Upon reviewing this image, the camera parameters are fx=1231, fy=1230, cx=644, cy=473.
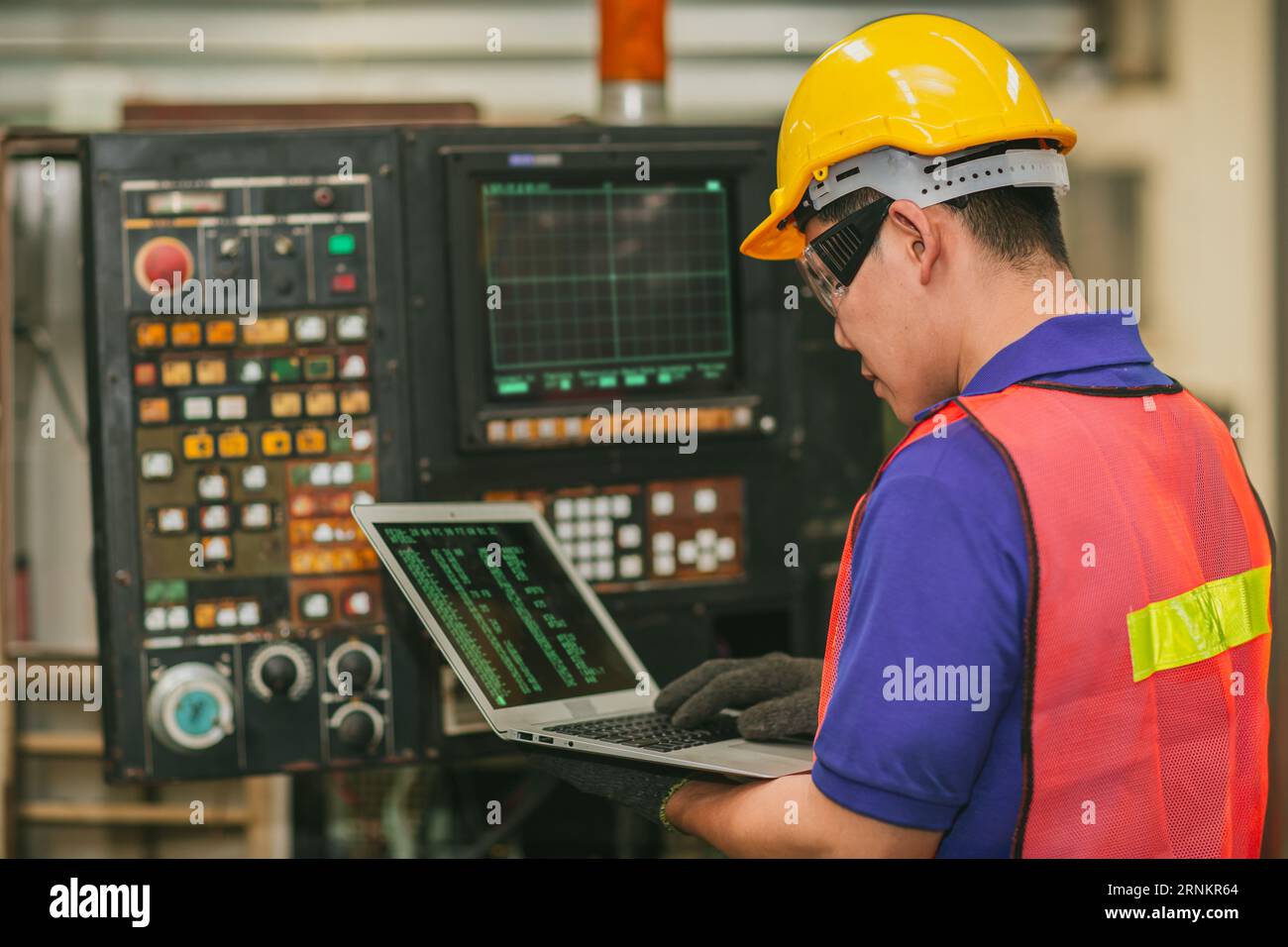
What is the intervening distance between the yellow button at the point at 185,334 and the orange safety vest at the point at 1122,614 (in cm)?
108

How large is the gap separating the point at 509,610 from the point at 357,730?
1.11ft

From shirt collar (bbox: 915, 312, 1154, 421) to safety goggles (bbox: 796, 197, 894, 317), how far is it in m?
0.17

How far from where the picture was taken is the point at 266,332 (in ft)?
5.94

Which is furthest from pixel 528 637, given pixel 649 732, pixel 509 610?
pixel 649 732

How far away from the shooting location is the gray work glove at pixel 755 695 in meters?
1.42

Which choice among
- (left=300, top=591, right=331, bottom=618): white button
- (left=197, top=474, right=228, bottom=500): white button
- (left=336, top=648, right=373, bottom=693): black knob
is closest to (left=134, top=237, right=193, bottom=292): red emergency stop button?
(left=197, top=474, right=228, bottom=500): white button

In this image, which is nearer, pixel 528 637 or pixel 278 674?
pixel 528 637

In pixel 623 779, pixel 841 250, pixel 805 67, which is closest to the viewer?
pixel 841 250

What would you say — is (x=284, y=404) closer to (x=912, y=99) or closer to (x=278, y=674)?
(x=278, y=674)

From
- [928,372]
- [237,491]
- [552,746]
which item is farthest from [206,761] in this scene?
[928,372]

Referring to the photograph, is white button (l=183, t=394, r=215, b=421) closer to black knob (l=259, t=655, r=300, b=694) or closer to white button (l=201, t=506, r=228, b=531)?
white button (l=201, t=506, r=228, b=531)

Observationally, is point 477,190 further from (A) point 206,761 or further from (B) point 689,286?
(A) point 206,761

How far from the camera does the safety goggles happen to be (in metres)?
1.22

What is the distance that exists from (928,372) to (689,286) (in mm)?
761
